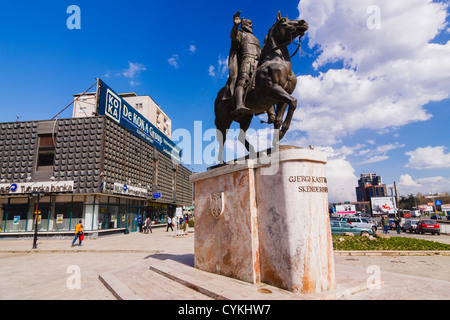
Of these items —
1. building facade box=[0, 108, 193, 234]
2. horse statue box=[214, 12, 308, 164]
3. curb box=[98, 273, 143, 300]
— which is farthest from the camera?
building facade box=[0, 108, 193, 234]

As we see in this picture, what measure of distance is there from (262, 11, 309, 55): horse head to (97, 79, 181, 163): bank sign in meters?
20.7

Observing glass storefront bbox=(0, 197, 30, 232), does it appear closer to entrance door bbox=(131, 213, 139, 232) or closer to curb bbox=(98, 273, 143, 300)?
entrance door bbox=(131, 213, 139, 232)

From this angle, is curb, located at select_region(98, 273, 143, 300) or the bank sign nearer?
curb, located at select_region(98, 273, 143, 300)

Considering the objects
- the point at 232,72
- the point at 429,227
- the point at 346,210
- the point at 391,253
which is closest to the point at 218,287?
the point at 232,72

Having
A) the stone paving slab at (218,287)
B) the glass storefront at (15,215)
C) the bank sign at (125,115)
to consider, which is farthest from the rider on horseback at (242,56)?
the glass storefront at (15,215)

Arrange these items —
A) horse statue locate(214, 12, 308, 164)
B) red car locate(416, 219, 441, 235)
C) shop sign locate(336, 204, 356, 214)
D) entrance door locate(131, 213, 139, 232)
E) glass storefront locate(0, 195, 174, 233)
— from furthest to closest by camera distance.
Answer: shop sign locate(336, 204, 356, 214) → entrance door locate(131, 213, 139, 232) → red car locate(416, 219, 441, 235) → glass storefront locate(0, 195, 174, 233) → horse statue locate(214, 12, 308, 164)

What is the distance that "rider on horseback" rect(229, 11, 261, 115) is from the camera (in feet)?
19.5

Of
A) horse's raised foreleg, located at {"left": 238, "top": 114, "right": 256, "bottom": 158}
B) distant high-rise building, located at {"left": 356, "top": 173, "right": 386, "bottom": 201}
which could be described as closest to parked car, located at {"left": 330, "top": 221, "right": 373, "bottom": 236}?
horse's raised foreleg, located at {"left": 238, "top": 114, "right": 256, "bottom": 158}

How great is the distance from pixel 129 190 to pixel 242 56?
22.2 m

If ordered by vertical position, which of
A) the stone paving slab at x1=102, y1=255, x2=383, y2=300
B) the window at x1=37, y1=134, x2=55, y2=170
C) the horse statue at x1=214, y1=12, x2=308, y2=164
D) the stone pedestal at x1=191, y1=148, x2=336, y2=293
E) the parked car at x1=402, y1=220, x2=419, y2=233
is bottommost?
the parked car at x1=402, y1=220, x2=419, y2=233

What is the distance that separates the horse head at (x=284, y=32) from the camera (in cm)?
548

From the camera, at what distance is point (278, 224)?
436cm

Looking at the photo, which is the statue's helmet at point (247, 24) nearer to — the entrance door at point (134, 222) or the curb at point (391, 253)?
the curb at point (391, 253)
